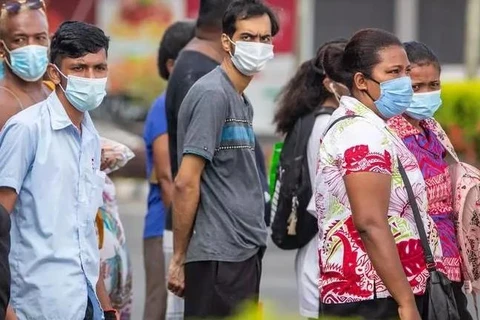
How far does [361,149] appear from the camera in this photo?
16.6ft

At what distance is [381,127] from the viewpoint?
17.0ft

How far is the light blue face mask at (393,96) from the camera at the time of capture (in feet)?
17.2

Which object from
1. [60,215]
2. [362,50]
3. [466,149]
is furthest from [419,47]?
[466,149]

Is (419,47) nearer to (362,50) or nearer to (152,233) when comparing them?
(362,50)

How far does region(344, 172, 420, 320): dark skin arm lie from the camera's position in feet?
16.3

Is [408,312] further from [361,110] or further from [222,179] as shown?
[222,179]

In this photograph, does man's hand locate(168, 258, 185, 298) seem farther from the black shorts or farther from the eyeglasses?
the eyeglasses

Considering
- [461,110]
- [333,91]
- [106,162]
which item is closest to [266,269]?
[461,110]

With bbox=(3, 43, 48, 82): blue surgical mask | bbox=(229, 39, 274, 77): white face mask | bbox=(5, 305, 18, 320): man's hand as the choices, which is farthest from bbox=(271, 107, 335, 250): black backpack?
bbox=(5, 305, 18, 320): man's hand

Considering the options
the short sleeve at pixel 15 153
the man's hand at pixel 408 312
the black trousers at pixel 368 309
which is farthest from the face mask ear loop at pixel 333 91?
the short sleeve at pixel 15 153

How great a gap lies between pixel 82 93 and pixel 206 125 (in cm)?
76

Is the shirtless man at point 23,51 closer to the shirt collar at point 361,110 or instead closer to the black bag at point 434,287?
the shirt collar at point 361,110

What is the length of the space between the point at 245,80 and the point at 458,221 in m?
1.14

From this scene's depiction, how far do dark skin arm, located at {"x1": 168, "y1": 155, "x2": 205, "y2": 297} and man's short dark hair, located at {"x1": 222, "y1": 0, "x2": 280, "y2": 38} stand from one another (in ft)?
2.20
